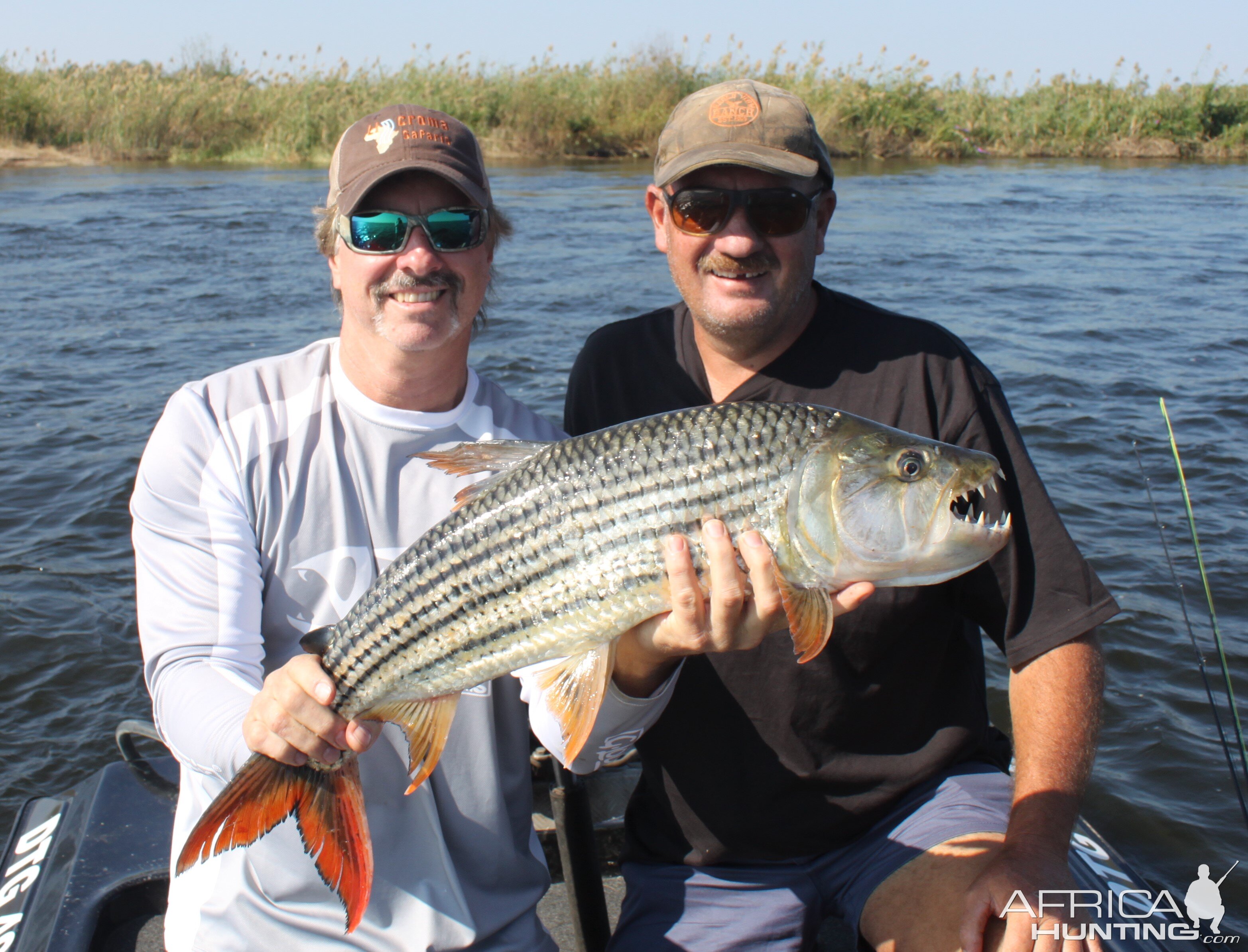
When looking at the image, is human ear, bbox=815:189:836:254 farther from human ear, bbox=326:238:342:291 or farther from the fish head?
human ear, bbox=326:238:342:291

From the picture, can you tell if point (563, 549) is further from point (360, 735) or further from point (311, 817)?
point (311, 817)

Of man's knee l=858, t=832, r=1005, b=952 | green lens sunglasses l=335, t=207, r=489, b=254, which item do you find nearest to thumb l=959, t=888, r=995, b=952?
man's knee l=858, t=832, r=1005, b=952

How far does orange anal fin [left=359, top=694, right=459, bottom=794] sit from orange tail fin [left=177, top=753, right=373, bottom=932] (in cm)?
14

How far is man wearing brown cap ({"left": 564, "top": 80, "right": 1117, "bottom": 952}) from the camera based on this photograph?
9.51ft

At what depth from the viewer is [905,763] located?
3121mm

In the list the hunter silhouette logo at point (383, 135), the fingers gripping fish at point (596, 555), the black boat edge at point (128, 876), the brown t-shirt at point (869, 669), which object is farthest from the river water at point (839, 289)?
the hunter silhouette logo at point (383, 135)

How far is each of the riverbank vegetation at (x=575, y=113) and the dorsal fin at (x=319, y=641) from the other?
103 ft

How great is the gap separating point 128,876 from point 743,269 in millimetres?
2956

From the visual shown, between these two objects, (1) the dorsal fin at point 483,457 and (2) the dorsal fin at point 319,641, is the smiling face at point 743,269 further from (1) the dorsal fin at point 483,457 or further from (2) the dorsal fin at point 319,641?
(2) the dorsal fin at point 319,641

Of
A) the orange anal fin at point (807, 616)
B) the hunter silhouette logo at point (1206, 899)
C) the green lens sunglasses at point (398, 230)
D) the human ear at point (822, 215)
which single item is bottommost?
the hunter silhouette logo at point (1206, 899)

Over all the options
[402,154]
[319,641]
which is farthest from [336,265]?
[319,641]

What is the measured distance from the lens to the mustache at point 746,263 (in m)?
3.23

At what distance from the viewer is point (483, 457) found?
2.74m

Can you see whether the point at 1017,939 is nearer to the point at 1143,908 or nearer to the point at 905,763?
the point at 905,763
